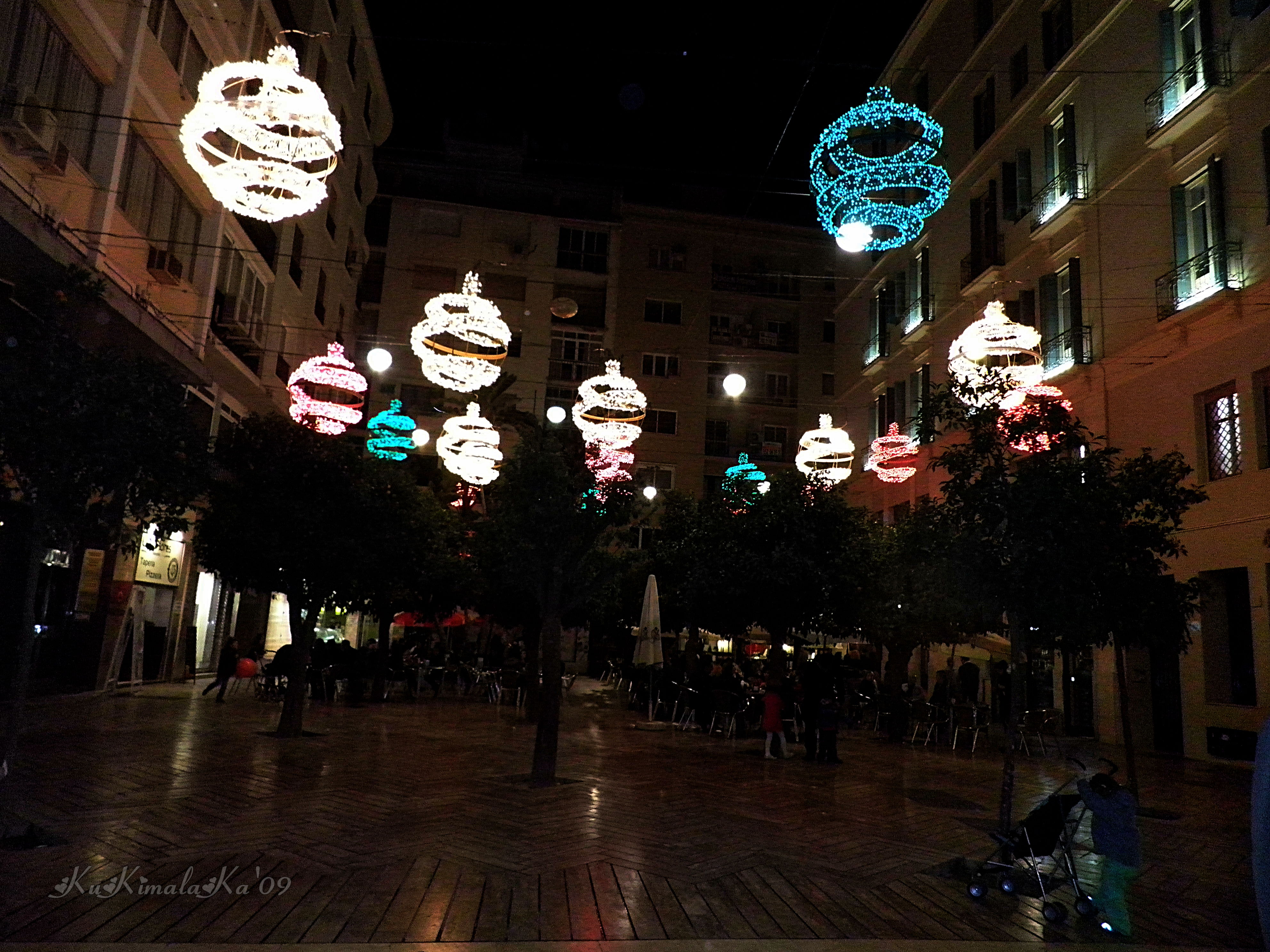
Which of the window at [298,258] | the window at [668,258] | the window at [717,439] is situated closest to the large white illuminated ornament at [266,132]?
the window at [298,258]

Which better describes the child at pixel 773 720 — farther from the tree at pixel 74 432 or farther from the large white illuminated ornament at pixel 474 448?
the tree at pixel 74 432

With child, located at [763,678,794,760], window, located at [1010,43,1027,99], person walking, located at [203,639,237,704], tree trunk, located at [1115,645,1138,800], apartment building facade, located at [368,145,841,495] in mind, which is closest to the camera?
tree trunk, located at [1115,645,1138,800]

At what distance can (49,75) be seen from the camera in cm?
1298

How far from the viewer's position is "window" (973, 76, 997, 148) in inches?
897

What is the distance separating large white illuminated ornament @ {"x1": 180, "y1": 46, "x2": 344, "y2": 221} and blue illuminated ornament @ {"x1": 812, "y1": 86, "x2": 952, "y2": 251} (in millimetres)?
5689

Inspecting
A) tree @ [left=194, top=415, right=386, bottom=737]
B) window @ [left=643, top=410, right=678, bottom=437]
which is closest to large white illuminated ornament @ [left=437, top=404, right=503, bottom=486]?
tree @ [left=194, top=415, right=386, bottom=737]

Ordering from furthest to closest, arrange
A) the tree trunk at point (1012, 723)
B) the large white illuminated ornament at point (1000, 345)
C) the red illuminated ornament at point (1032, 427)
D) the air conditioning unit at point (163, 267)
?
the air conditioning unit at point (163, 267), the large white illuminated ornament at point (1000, 345), the red illuminated ornament at point (1032, 427), the tree trunk at point (1012, 723)

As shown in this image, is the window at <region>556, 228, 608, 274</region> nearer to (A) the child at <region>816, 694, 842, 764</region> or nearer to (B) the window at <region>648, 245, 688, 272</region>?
(B) the window at <region>648, 245, 688, 272</region>

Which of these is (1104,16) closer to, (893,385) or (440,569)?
(893,385)

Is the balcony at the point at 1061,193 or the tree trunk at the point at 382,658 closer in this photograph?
the balcony at the point at 1061,193

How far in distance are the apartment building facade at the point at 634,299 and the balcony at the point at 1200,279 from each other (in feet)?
74.0

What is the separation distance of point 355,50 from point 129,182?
51.4 ft

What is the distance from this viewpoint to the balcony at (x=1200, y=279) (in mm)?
14641

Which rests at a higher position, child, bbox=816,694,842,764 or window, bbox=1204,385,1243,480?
window, bbox=1204,385,1243,480
